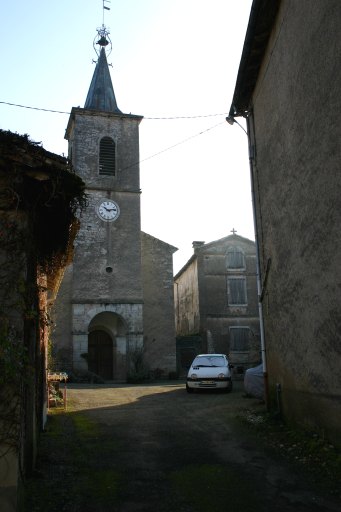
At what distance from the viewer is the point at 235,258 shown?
30.9 meters

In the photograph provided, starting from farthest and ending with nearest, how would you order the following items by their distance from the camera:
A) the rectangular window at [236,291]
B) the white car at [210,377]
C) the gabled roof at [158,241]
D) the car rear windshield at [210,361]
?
the rectangular window at [236,291], the gabled roof at [158,241], the car rear windshield at [210,361], the white car at [210,377]

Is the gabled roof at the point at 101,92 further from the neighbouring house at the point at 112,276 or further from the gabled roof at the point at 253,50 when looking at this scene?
the gabled roof at the point at 253,50

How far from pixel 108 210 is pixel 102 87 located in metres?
8.82

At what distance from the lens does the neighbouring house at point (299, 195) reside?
6387 mm

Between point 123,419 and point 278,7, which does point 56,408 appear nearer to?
point 123,419

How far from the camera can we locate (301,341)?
777cm

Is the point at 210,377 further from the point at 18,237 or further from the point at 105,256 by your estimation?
the point at 18,237

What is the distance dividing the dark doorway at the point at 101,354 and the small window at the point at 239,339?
7.72 metres

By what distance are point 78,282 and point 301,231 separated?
63.0ft

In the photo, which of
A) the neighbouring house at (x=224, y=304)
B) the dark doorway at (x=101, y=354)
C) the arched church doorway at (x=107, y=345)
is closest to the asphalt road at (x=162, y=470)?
the arched church doorway at (x=107, y=345)

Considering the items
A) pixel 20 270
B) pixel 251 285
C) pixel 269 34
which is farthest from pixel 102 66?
pixel 20 270

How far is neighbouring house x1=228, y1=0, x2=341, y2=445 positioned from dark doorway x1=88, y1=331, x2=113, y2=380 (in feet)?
57.2

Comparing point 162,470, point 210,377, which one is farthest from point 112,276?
point 162,470

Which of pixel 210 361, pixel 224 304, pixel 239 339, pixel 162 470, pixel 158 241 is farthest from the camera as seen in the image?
pixel 224 304
